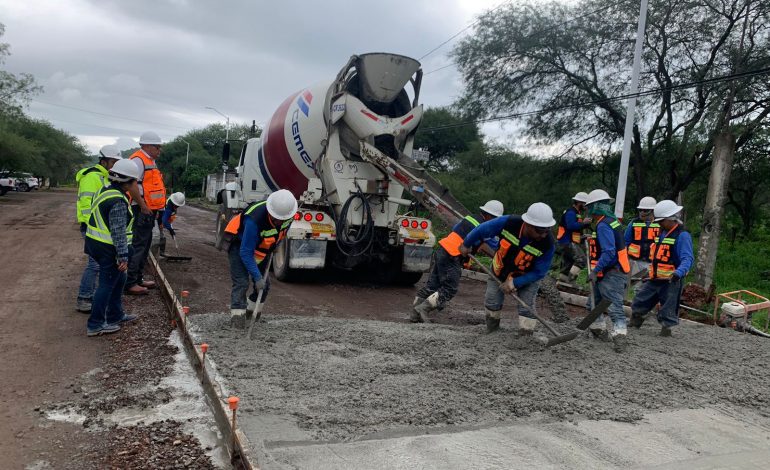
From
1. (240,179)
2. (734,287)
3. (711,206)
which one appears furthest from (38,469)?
(734,287)

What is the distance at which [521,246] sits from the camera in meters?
5.78

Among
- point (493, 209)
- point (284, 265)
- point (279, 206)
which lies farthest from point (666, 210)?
point (284, 265)

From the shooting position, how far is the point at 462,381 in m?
4.57

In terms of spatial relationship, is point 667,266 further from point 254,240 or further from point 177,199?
point 177,199

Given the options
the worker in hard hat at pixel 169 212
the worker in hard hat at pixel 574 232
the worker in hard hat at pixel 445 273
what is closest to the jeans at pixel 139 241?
the worker in hard hat at pixel 169 212

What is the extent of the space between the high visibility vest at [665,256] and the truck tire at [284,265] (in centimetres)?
493

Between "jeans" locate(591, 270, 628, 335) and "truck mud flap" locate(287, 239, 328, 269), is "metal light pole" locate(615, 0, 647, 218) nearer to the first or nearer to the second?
"jeans" locate(591, 270, 628, 335)

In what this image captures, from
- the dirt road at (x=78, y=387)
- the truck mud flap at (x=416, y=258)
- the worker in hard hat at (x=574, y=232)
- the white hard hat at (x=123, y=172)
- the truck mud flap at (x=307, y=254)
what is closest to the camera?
the dirt road at (x=78, y=387)

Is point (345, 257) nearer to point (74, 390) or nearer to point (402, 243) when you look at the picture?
point (402, 243)

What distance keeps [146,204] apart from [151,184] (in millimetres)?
568

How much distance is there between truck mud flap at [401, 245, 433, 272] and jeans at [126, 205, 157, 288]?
3.76 m

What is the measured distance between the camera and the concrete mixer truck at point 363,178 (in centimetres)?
867

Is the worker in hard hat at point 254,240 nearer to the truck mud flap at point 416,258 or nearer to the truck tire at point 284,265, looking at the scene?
the truck tire at point 284,265

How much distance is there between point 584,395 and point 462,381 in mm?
917
